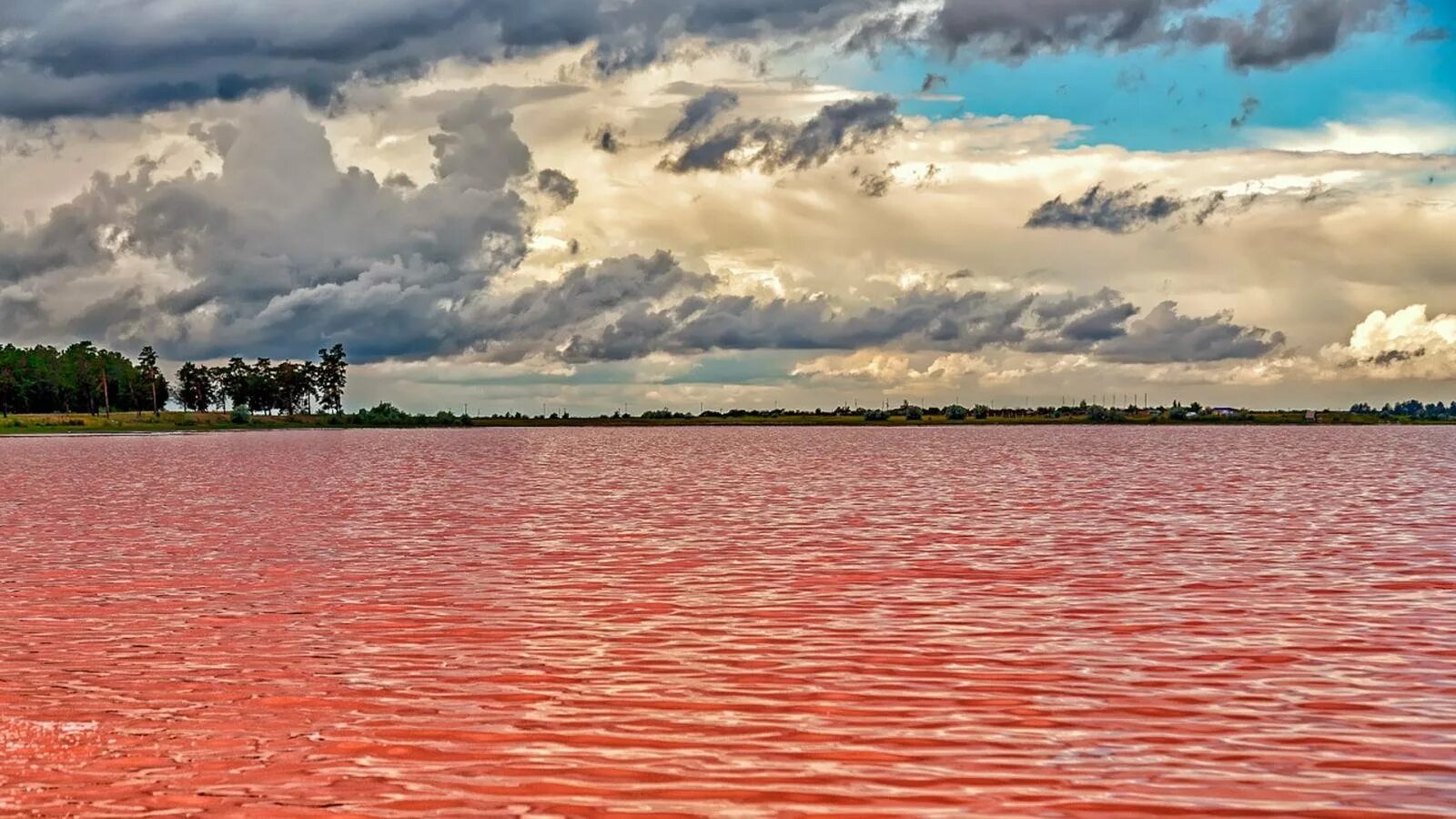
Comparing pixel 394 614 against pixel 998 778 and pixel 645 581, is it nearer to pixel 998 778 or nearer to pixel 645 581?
pixel 645 581

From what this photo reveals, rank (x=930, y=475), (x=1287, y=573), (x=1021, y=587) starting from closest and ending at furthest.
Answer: (x=1021, y=587) < (x=1287, y=573) < (x=930, y=475)

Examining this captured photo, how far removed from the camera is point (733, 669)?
2153 centimetres

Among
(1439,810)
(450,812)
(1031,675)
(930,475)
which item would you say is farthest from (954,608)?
(930,475)

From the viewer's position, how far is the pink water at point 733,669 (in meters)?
15.0

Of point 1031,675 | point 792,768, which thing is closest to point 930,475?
point 1031,675

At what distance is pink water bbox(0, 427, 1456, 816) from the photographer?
14992 mm

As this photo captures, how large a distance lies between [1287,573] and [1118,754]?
20751 mm

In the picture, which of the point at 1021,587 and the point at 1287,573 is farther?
the point at 1287,573

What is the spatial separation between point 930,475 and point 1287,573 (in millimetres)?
A: 59846

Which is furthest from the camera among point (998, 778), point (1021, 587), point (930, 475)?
point (930, 475)

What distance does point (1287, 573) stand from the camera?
34.3 m

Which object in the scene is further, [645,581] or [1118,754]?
[645,581]

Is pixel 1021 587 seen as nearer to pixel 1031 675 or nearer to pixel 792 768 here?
pixel 1031 675

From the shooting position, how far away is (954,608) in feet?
91.8
